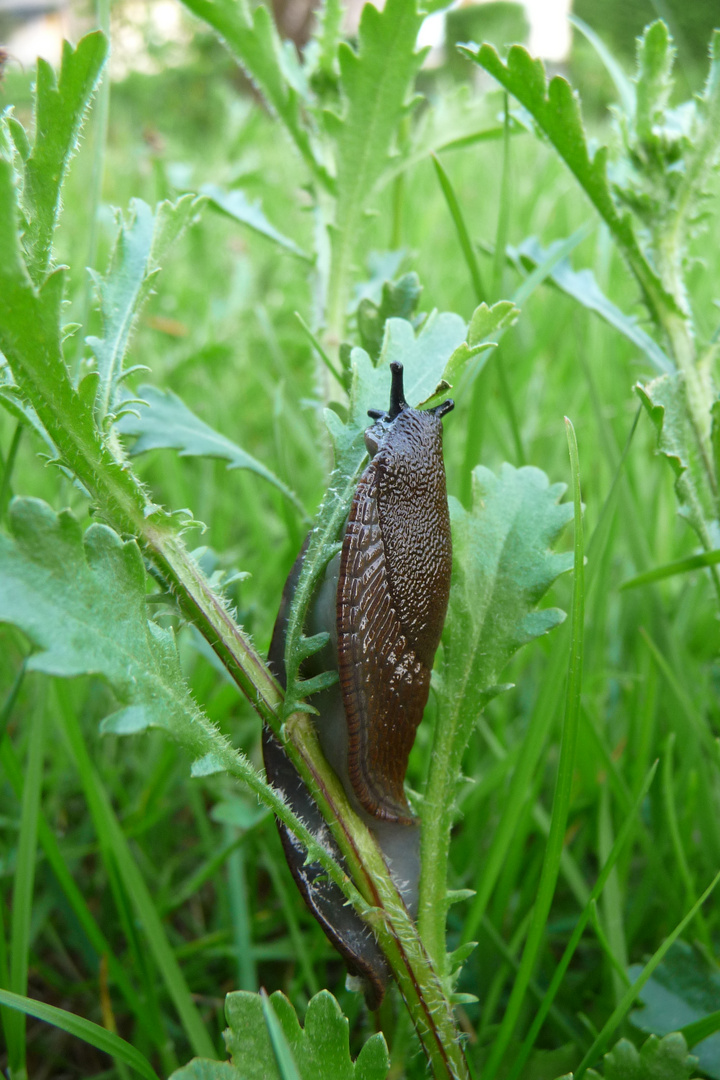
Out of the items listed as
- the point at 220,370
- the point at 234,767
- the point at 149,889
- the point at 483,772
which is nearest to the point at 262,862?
the point at 149,889

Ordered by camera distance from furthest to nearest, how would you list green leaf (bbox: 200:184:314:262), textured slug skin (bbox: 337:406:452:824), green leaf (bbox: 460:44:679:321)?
green leaf (bbox: 200:184:314:262), green leaf (bbox: 460:44:679:321), textured slug skin (bbox: 337:406:452:824)

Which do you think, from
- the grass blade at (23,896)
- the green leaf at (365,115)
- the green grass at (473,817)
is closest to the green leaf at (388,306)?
the green grass at (473,817)

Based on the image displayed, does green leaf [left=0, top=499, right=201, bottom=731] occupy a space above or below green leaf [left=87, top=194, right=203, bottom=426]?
below

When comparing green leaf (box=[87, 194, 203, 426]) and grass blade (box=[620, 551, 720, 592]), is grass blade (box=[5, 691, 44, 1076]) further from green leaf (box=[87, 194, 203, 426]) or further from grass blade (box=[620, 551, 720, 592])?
grass blade (box=[620, 551, 720, 592])

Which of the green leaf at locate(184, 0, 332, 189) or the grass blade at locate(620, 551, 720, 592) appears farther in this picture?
the green leaf at locate(184, 0, 332, 189)

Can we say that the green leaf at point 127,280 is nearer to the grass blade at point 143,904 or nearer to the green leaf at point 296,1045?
the grass blade at point 143,904

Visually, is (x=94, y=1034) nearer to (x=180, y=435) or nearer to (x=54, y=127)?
(x=180, y=435)

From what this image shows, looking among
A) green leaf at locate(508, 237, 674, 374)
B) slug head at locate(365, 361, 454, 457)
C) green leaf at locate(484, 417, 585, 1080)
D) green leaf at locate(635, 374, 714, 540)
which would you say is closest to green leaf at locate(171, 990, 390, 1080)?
green leaf at locate(484, 417, 585, 1080)
